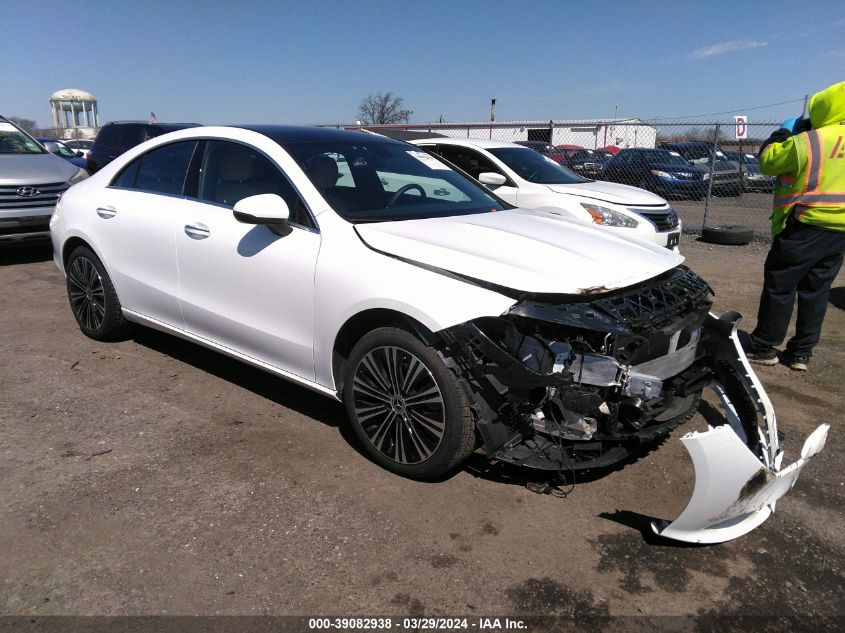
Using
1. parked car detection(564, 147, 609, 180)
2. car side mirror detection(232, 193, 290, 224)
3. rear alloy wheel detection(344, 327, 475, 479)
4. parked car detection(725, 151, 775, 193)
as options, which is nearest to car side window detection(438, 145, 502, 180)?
car side mirror detection(232, 193, 290, 224)

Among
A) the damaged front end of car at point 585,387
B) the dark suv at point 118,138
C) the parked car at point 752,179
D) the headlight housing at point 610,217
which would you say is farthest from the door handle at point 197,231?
the parked car at point 752,179

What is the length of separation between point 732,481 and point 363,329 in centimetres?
179

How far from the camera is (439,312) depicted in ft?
9.37

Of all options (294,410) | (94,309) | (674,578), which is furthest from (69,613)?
(94,309)

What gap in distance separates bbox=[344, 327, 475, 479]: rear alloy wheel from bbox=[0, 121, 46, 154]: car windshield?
777 centimetres

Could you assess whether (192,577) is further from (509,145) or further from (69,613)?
(509,145)

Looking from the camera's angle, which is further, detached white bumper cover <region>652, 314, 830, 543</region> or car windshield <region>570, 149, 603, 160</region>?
car windshield <region>570, 149, 603, 160</region>

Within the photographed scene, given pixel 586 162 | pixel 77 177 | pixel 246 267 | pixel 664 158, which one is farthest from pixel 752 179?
pixel 246 267

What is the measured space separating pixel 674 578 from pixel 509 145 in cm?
724

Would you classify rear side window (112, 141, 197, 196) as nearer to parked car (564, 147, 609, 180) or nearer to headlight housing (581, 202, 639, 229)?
headlight housing (581, 202, 639, 229)

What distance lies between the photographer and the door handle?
3.88 m

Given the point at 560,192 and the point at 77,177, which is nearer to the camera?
the point at 560,192

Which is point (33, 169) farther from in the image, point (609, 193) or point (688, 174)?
point (688, 174)

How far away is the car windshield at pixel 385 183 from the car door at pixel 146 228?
994mm
